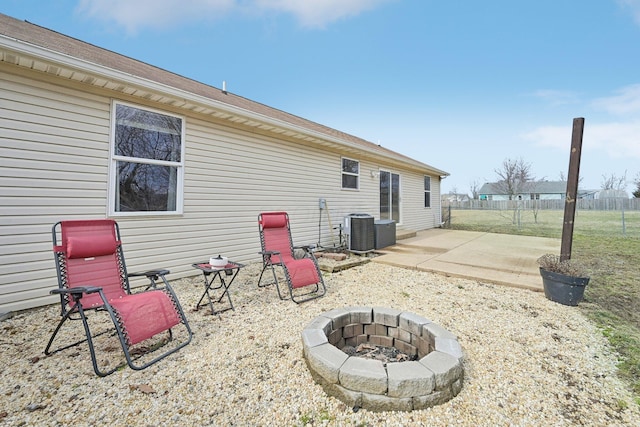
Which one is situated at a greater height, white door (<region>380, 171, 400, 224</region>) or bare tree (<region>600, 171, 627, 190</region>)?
bare tree (<region>600, 171, 627, 190</region>)

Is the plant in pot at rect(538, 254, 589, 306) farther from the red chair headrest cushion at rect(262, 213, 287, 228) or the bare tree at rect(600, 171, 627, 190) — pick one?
the bare tree at rect(600, 171, 627, 190)

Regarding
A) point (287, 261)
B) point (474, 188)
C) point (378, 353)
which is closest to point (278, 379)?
point (378, 353)

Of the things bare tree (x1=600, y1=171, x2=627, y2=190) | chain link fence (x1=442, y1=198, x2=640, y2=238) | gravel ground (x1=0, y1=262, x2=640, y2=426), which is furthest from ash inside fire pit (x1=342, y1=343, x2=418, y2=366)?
bare tree (x1=600, y1=171, x2=627, y2=190)

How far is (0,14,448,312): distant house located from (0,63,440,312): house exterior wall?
1cm

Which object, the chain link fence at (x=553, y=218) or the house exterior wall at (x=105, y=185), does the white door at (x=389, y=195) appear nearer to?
the house exterior wall at (x=105, y=185)

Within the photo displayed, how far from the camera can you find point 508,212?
63.7 ft

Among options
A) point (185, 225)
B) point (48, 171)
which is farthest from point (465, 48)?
point (48, 171)

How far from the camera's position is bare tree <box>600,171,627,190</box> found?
2478 centimetres

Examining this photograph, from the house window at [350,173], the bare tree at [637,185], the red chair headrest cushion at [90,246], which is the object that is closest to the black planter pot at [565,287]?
the house window at [350,173]

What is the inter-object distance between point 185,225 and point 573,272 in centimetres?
577

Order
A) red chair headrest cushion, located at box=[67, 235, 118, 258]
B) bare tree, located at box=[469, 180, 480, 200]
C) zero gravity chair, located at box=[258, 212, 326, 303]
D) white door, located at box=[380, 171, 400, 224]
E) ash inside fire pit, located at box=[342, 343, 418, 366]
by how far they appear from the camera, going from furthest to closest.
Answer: bare tree, located at box=[469, 180, 480, 200]
white door, located at box=[380, 171, 400, 224]
zero gravity chair, located at box=[258, 212, 326, 303]
red chair headrest cushion, located at box=[67, 235, 118, 258]
ash inside fire pit, located at box=[342, 343, 418, 366]

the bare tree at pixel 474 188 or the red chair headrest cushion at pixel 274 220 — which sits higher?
the bare tree at pixel 474 188

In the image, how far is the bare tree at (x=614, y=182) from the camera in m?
24.8

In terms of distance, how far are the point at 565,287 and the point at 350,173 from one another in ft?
18.4
